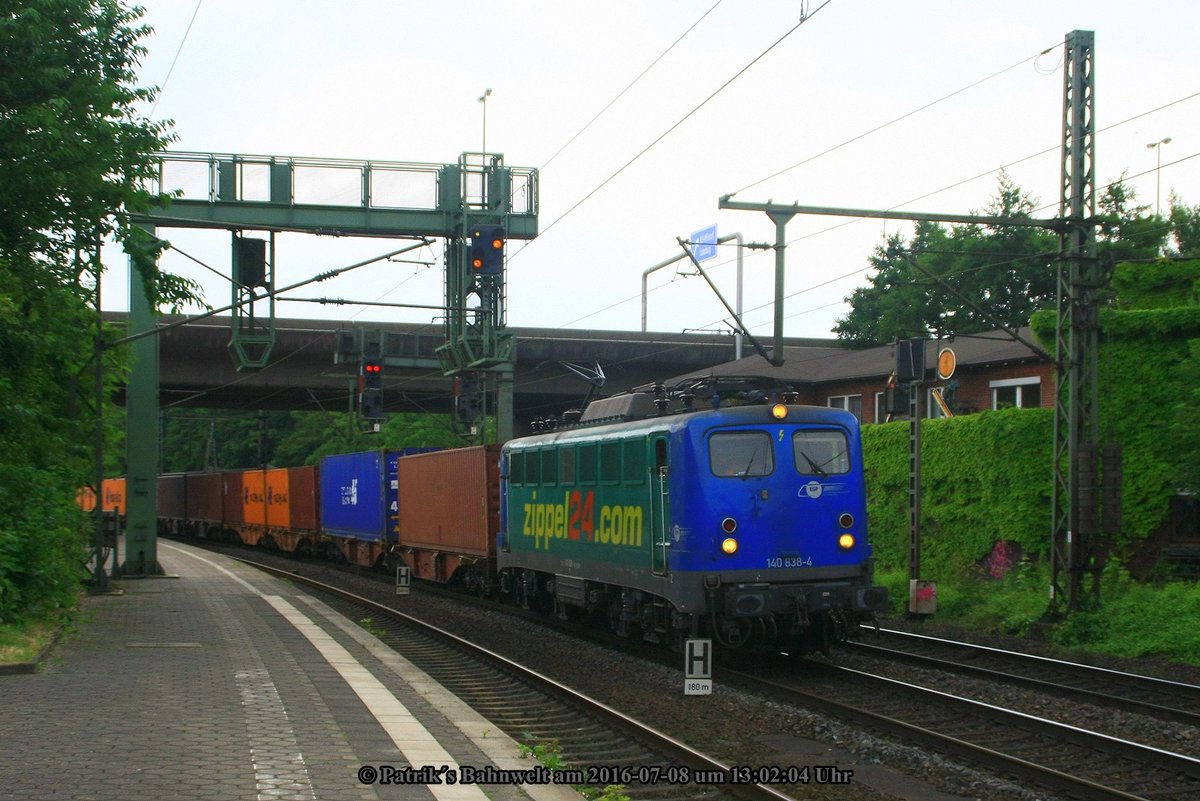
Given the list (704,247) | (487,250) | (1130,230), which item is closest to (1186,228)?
(1130,230)

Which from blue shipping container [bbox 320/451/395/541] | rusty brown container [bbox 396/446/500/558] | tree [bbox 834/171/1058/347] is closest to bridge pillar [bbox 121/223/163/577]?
rusty brown container [bbox 396/446/500/558]

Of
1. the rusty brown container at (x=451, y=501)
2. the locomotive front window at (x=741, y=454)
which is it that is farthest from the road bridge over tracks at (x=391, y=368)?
the locomotive front window at (x=741, y=454)

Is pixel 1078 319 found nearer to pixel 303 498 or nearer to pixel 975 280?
pixel 303 498

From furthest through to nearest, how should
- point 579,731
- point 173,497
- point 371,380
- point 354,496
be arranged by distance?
point 173,497
point 354,496
point 371,380
point 579,731

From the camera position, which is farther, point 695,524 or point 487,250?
point 487,250

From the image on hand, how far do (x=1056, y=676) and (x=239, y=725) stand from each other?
8.66 m

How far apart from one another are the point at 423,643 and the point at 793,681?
597cm

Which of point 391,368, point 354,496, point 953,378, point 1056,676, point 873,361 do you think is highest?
point 391,368

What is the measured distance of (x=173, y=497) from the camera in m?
64.6

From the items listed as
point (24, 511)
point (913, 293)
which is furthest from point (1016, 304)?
point (24, 511)

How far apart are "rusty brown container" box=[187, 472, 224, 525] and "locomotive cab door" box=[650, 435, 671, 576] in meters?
42.7

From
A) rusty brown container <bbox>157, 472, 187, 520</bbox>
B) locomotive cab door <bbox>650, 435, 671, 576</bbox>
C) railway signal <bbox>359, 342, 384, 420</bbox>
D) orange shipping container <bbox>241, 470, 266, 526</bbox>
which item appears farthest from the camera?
rusty brown container <bbox>157, 472, 187, 520</bbox>

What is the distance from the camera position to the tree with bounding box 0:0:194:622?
15461mm

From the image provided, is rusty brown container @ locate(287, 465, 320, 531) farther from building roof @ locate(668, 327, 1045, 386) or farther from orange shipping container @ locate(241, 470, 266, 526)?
building roof @ locate(668, 327, 1045, 386)
